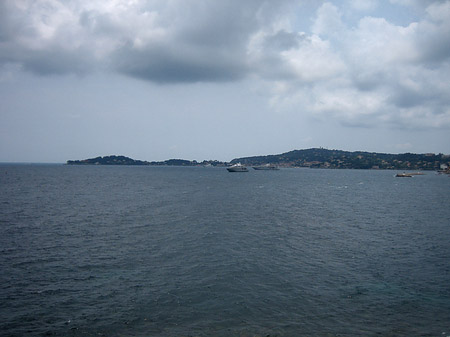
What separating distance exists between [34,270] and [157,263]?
1105 cm

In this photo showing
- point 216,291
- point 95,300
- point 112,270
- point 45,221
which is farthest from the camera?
point 45,221

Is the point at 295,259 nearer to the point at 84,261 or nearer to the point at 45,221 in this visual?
the point at 84,261

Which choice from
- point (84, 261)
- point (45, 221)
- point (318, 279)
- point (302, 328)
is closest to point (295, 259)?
point (318, 279)

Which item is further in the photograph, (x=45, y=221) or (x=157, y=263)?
(x=45, y=221)

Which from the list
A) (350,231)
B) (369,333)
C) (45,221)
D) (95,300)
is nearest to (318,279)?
(369,333)

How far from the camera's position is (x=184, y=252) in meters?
34.8

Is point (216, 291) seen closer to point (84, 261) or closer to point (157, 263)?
point (157, 263)

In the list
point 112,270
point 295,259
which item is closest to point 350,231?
point 295,259

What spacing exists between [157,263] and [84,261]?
290 inches

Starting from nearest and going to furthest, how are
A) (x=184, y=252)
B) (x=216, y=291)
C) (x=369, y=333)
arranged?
(x=369, y=333), (x=216, y=291), (x=184, y=252)

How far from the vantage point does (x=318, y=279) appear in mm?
27656

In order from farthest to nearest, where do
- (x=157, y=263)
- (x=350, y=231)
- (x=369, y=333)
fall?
(x=350, y=231) → (x=157, y=263) → (x=369, y=333)

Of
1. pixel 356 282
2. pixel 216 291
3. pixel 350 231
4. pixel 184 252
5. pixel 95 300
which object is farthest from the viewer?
pixel 350 231

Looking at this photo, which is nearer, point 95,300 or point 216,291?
point 95,300
